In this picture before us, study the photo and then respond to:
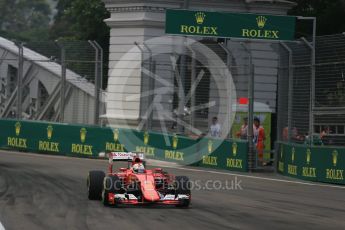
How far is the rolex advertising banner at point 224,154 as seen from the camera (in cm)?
2239

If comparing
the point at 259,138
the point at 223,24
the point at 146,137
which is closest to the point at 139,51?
the point at 146,137

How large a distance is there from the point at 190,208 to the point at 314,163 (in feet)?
23.3

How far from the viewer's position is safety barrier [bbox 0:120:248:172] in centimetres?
2294

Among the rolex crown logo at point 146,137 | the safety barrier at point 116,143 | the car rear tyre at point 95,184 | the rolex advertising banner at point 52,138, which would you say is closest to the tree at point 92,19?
the rolex advertising banner at point 52,138

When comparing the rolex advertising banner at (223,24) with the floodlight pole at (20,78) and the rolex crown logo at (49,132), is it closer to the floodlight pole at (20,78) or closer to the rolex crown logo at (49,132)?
the rolex crown logo at (49,132)

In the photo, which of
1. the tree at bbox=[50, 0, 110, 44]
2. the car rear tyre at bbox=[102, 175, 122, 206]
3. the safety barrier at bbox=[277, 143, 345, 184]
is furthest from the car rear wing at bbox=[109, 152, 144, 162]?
the tree at bbox=[50, 0, 110, 44]

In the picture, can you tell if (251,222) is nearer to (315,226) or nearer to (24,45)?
(315,226)

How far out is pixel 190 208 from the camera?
44.4 ft

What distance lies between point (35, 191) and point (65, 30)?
84.3 m

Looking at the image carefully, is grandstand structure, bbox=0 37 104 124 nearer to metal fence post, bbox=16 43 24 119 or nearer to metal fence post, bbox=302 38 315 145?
metal fence post, bbox=16 43 24 119

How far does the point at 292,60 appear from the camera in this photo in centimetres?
2169

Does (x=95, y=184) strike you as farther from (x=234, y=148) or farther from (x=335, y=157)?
(x=234, y=148)

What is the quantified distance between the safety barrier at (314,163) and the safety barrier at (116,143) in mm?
1430

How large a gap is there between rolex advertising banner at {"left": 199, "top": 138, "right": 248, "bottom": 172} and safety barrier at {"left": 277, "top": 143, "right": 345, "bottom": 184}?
3.78 feet
